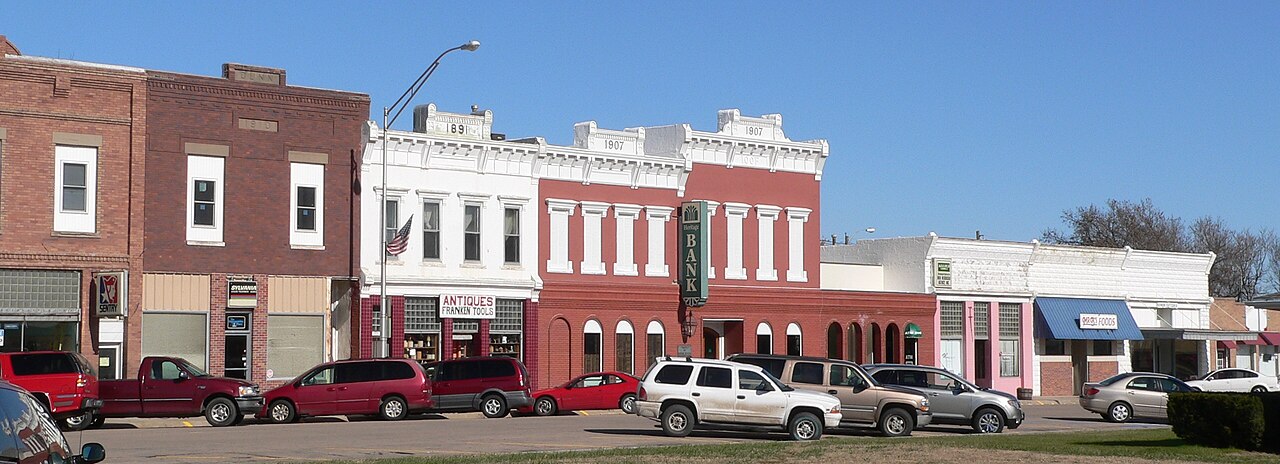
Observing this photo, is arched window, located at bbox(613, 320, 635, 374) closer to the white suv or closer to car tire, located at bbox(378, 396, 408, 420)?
car tire, located at bbox(378, 396, 408, 420)

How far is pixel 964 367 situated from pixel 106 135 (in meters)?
33.4

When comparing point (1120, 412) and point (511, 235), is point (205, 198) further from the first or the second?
point (1120, 412)

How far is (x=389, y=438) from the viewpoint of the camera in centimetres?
2997

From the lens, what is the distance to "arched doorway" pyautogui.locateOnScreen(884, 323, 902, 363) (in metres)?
58.5

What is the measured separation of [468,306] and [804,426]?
18797mm

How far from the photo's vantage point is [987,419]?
1389 inches

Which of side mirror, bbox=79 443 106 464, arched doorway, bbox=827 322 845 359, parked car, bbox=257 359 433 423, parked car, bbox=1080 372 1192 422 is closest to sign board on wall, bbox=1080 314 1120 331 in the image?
arched doorway, bbox=827 322 845 359

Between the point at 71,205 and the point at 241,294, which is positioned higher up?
the point at 71,205

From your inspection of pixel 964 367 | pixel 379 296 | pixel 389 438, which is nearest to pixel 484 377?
pixel 379 296

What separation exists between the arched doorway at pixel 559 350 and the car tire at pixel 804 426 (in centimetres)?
1937

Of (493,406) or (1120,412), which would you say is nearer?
(493,406)

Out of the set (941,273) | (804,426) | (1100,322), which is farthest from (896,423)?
(1100,322)

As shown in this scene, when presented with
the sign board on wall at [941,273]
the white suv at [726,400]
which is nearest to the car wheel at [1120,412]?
the white suv at [726,400]

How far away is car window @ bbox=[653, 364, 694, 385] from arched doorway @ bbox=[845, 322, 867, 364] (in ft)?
87.7
